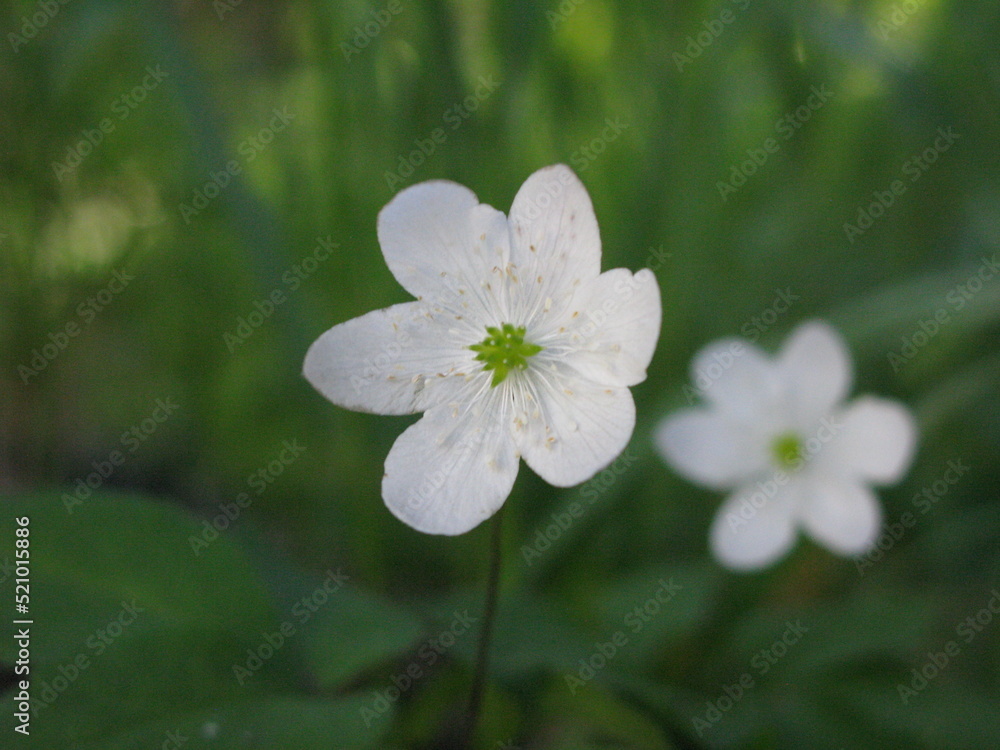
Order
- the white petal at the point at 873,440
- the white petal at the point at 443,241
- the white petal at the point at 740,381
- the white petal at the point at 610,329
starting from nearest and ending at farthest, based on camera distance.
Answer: the white petal at the point at 610,329, the white petal at the point at 443,241, the white petal at the point at 873,440, the white petal at the point at 740,381

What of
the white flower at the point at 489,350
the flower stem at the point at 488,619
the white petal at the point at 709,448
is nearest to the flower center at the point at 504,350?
the white flower at the point at 489,350

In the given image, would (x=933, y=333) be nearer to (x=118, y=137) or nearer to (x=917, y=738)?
(x=917, y=738)

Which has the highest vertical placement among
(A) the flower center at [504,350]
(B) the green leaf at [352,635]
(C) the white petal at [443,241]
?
(C) the white petal at [443,241]

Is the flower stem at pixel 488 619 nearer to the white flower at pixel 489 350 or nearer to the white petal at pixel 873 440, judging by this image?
the white flower at pixel 489 350

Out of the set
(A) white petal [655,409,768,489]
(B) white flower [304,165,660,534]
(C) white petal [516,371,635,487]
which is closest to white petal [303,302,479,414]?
(B) white flower [304,165,660,534]

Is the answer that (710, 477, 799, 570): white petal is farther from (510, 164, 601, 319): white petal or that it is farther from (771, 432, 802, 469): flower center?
(510, 164, 601, 319): white petal

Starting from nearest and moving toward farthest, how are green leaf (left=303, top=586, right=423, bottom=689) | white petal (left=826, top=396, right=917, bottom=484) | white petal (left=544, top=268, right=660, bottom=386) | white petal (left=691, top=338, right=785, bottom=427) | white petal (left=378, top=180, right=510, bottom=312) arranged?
white petal (left=544, top=268, right=660, bottom=386)
white petal (left=378, top=180, right=510, bottom=312)
green leaf (left=303, top=586, right=423, bottom=689)
white petal (left=826, top=396, right=917, bottom=484)
white petal (left=691, top=338, right=785, bottom=427)
